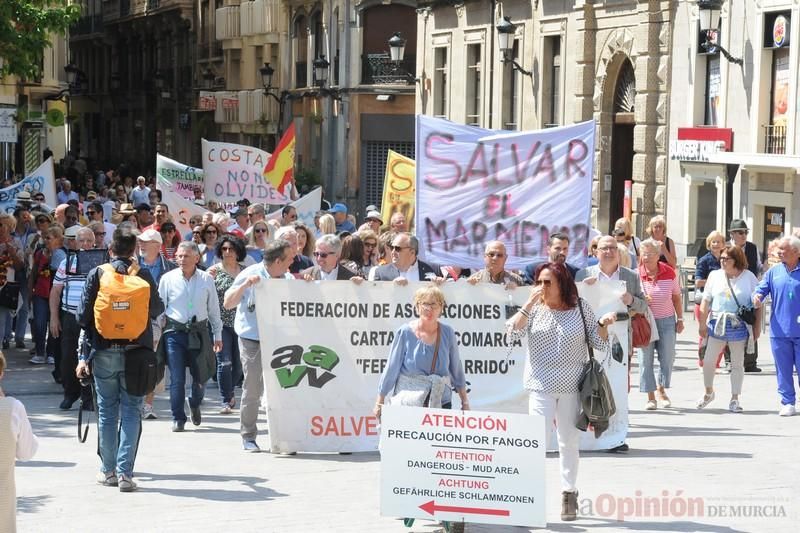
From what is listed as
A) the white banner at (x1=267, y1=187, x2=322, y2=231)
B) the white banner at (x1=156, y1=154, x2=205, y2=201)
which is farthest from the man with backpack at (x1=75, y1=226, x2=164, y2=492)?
the white banner at (x1=156, y1=154, x2=205, y2=201)

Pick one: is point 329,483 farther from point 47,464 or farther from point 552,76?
point 552,76

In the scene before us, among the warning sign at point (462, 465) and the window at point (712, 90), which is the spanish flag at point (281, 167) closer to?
the window at point (712, 90)

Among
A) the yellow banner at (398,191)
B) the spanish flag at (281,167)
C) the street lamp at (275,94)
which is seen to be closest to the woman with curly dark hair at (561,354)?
the yellow banner at (398,191)

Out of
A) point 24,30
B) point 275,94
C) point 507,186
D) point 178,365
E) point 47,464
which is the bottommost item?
point 47,464

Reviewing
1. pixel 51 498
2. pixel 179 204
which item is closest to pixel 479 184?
pixel 51 498

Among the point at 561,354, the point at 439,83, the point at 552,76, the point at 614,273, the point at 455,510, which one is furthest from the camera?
the point at 439,83

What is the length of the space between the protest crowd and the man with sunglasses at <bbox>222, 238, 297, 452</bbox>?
0.04 ft

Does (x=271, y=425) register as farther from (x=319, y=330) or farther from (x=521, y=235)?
(x=521, y=235)

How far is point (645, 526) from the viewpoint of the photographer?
955 centimetres

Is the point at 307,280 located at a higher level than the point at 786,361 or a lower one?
higher

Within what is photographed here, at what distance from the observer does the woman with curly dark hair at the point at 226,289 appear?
47.3 ft

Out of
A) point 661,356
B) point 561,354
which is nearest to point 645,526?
point 561,354

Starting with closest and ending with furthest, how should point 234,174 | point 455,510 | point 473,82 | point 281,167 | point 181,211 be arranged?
point 455,510 < point 181,211 < point 234,174 < point 281,167 < point 473,82

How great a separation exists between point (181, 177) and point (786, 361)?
1402 centimetres
